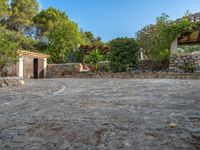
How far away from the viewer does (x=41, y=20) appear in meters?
28.1

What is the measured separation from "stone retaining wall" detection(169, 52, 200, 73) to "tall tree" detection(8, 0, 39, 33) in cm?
1750

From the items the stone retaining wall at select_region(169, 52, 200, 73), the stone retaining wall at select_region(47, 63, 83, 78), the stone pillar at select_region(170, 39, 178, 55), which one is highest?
the stone pillar at select_region(170, 39, 178, 55)

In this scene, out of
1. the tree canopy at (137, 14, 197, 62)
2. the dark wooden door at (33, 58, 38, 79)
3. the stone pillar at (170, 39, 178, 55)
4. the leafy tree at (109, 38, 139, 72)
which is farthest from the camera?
the dark wooden door at (33, 58, 38, 79)

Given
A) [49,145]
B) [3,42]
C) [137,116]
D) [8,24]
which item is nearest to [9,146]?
[49,145]

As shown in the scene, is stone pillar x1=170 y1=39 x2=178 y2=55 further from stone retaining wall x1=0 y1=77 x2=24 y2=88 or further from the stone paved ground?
the stone paved ground

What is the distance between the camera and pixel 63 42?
23.1 meters

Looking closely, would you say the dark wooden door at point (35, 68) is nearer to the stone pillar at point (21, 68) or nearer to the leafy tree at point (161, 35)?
the stone pillar at point (21, 68)

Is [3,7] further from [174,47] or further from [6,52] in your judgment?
[174,47]

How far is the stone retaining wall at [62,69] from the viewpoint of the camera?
2038 centimetres

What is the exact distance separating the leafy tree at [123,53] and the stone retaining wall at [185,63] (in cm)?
279

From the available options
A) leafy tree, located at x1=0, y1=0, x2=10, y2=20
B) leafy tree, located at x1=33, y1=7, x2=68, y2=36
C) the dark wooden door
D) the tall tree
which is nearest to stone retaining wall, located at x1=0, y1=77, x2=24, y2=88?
the dark wooden door

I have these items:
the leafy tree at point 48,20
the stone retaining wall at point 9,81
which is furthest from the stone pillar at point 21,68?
the leafy tree at point 48,20

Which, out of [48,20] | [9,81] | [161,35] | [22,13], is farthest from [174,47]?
[22,13]

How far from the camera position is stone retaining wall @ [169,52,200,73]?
15.0 meters
